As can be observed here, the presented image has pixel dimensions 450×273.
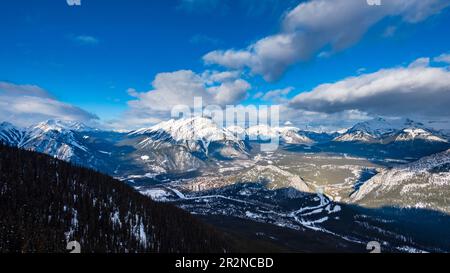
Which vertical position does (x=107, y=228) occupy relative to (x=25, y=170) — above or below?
below

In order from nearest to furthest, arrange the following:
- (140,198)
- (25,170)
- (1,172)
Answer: (1,172) < (25,170) < (140,198)
